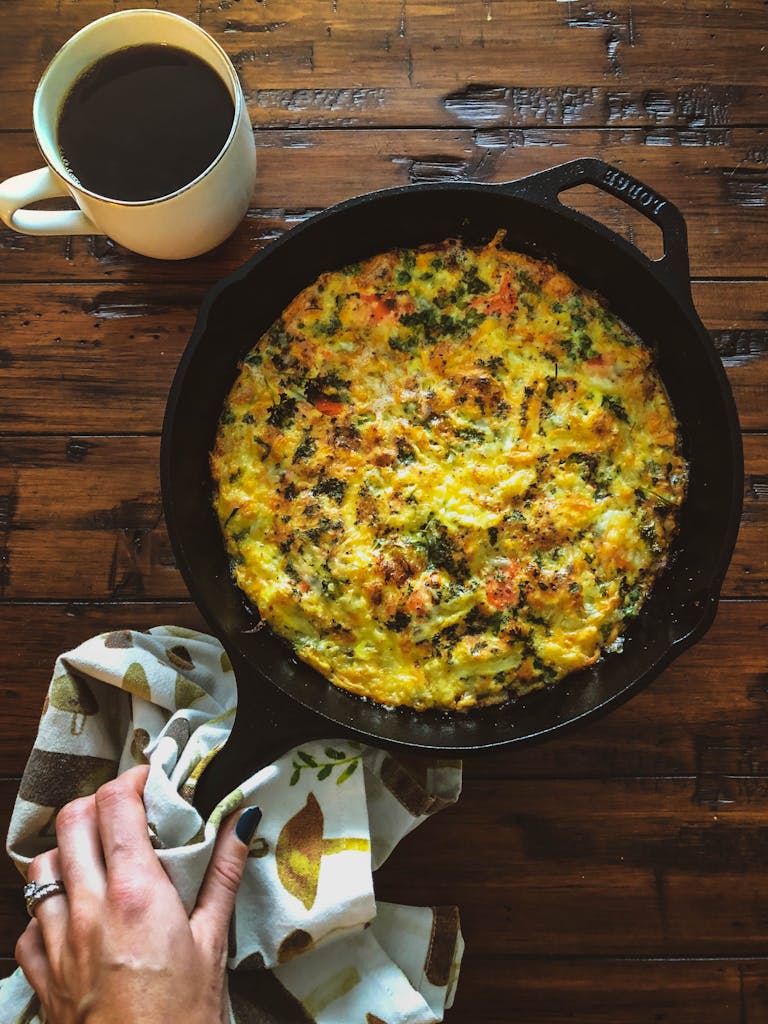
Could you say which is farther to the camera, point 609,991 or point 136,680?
point 609,991

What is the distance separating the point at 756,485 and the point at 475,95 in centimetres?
126

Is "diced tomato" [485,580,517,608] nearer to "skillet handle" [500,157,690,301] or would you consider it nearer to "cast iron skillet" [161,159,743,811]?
"cast iron skillet" [161,159,743,811]

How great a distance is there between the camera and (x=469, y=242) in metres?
2.41

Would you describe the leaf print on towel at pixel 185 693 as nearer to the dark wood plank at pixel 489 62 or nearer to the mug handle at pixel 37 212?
the mug handle at pixel 37 212

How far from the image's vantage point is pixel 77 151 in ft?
7.44

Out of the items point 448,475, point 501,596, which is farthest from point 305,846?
point 448,475

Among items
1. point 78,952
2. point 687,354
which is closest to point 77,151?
point 687,354

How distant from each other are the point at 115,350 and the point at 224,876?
1345 millimetres

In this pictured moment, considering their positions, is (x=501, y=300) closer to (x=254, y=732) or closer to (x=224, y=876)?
(x=254, y=732)

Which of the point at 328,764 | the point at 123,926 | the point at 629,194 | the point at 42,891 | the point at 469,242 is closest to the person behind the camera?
the point at 123,926

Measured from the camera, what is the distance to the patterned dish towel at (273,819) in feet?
7.22

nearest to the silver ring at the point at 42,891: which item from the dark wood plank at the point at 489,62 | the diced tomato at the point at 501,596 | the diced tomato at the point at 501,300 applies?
the diced tomato at the point at 501,596

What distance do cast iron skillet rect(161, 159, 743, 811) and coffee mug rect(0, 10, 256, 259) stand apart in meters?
0.22

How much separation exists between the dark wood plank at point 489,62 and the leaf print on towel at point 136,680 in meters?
1.46
